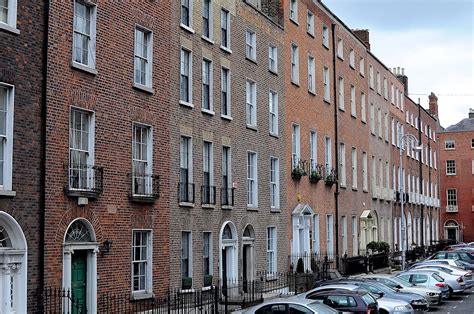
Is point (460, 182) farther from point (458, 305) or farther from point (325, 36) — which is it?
point (458, 305)

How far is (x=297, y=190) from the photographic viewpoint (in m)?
38.9

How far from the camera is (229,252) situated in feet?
104

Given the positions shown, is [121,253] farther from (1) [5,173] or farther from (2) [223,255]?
(2) [223,255]

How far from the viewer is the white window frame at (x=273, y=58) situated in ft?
121

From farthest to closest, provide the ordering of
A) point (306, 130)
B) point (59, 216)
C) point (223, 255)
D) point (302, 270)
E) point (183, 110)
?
point (306, 130) < point (302, 270) < point (223, 255) < point (183, 110) < point (59, 216)

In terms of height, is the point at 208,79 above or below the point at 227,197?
above

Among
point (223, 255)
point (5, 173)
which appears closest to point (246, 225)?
point (223, 255)

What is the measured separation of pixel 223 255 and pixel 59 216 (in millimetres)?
11366

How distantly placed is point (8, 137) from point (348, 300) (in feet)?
35.6

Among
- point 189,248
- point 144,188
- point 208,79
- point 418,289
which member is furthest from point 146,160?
point 418,289

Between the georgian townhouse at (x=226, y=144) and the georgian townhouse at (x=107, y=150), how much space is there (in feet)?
3.70

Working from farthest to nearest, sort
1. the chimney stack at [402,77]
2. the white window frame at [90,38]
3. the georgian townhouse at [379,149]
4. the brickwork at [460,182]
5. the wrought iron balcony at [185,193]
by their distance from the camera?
the brickwork at [460,182], the chimney stack at [402,77], the georgian townhouse at [379,149], the wrought iron balcony at [185,193], the white window frame at [90,38]

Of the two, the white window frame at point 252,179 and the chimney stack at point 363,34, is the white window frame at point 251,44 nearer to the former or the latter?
the white window frame at point 252,179

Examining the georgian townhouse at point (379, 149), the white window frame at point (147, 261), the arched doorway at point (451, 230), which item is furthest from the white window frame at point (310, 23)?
the arched doorway at point (451, 230)
